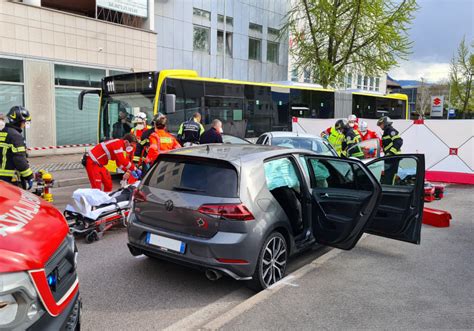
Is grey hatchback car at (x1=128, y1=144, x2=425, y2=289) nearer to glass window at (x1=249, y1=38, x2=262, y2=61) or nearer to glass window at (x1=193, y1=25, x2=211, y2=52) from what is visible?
glass window at (x1=193, y1=25, x2=211, y2=52)

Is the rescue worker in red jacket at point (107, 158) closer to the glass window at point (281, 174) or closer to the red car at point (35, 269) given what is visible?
the glass window at point (281, 174)

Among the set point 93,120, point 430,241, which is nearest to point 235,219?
point 430,241

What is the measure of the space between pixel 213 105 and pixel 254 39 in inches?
660

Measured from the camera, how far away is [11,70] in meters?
14.9

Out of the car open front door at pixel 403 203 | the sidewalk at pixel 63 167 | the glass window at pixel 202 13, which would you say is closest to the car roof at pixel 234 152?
the car open front door at pixel 403 203

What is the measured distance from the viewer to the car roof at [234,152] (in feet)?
13.8

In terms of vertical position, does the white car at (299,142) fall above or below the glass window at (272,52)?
below

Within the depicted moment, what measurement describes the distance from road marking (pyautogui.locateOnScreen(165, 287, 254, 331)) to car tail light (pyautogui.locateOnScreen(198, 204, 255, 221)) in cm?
81

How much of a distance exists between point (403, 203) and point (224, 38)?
21794 millimetres

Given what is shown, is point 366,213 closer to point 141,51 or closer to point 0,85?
point 0,85

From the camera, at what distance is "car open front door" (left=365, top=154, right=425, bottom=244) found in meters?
4.77

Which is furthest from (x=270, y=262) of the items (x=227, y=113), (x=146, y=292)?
(x=227, y=113)

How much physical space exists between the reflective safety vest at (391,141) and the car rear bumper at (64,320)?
7.75m

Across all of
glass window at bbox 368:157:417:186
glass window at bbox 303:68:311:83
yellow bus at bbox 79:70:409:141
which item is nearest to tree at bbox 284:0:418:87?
glass window at bbox 303:68:311:83
